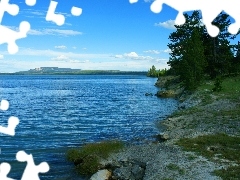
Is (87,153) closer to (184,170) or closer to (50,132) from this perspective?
(184,170)

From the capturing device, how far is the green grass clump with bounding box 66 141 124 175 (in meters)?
24.2

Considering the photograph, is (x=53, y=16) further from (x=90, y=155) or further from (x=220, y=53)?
(x=220, y=53)

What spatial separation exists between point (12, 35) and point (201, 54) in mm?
58852

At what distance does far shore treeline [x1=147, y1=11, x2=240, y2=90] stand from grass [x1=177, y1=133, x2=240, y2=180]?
103 feet

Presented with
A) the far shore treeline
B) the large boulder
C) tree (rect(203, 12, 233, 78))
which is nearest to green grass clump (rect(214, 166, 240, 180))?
the large boulder

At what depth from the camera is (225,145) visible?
85.9 ft

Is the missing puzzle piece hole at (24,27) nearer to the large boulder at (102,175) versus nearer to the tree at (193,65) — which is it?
the large boulder at (102,175)

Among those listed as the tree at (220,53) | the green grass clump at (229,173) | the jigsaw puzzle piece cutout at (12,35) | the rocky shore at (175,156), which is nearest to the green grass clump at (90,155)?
the rocky shore at (175,156)

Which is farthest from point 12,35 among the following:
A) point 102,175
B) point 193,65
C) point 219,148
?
point 193,65

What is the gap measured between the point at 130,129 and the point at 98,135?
4.89 metres

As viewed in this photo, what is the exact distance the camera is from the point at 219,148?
25.3 metres

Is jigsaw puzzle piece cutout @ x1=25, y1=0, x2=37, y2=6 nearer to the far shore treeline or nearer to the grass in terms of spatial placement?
the grass

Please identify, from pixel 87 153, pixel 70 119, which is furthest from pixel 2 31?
pixel 70 119

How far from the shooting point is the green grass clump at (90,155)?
24.2 metres
